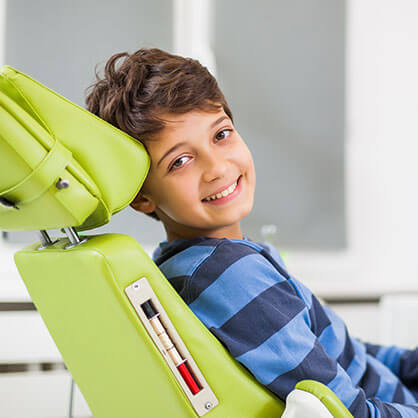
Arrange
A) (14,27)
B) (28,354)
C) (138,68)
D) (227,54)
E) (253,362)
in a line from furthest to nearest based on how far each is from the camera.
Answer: (227,54) → (14,27) → (28,354) → (138,68) → (253,362)

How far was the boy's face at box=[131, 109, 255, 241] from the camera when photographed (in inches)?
29.9

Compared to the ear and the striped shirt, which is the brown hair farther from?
the striped shirt

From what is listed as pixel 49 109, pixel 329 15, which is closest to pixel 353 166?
pixel 329 15

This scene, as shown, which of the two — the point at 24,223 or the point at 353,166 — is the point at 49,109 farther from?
the point at 353,166

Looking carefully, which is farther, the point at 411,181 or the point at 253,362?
the point at 411,181

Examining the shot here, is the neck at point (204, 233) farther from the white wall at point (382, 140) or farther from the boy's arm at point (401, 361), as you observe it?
the white wall at point (382, 140)

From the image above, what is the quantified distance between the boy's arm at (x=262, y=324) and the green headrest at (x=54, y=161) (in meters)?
0.19

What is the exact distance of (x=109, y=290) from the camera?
592 mm

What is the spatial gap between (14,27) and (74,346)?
131 cm

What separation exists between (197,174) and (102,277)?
0.87 ft

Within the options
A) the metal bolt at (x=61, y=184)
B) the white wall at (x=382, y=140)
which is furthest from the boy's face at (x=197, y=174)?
the white wall at (x=382, y=140)

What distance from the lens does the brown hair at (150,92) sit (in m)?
0.75

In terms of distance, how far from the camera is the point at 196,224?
2.63 ft

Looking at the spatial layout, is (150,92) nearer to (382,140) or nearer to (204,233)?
(204,233)
